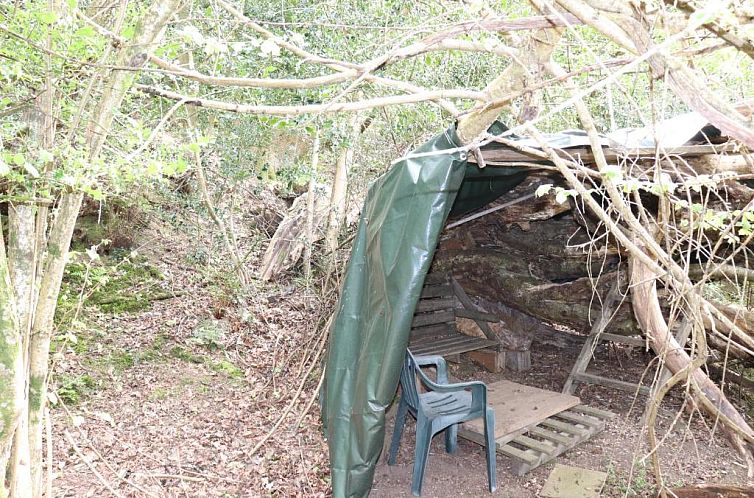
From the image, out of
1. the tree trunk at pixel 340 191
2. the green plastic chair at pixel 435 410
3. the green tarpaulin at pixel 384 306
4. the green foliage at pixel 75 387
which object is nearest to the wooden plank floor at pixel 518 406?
the green plastic chair at pixel 435 410

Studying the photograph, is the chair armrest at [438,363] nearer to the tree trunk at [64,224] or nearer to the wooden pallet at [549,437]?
the wooden pallet at [549,437]

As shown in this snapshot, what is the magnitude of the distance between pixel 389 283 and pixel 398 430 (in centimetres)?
164

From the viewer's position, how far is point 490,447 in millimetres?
4637

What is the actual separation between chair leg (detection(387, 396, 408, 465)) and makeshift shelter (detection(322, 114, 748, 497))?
733 millimetres

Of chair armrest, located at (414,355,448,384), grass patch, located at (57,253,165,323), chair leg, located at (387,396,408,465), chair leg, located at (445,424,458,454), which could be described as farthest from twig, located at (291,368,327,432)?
grass patch, located at (57,253,165,323)

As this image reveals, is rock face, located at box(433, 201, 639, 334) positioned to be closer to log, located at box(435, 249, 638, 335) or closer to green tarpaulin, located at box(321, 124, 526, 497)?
log, located at box(435, 249, 638, 335)

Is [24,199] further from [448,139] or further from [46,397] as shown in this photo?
[448,139]

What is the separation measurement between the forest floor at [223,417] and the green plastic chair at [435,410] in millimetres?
288

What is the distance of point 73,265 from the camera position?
21.3ft

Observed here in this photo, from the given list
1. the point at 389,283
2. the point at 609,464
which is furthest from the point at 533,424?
the point at 389,283

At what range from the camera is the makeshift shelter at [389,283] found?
13.0ft

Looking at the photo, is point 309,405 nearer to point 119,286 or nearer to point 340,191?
point 119,286

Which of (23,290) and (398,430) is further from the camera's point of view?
(398,430)

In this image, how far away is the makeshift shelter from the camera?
3.96 metres
